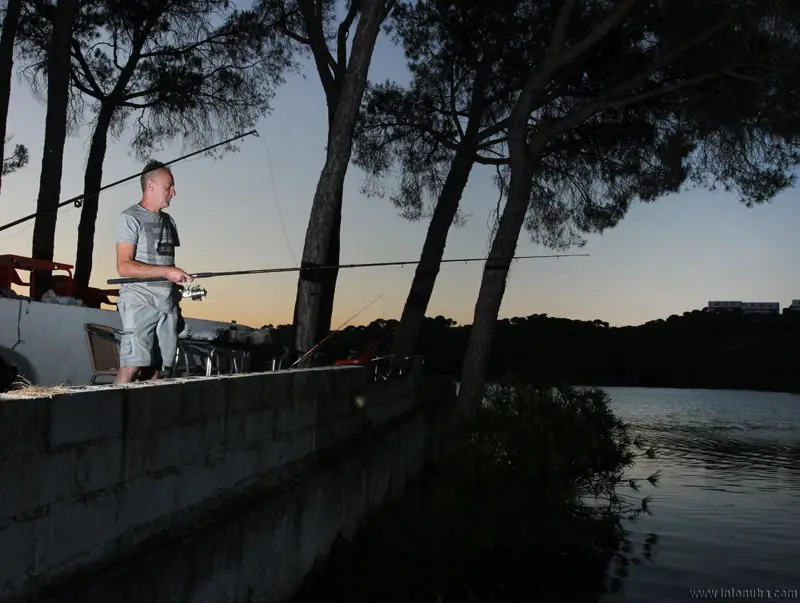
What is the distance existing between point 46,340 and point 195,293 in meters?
4.20

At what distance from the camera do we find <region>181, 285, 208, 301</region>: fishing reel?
5.53 metres

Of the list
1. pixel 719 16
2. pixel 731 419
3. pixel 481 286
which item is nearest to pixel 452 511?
pixel 481 286

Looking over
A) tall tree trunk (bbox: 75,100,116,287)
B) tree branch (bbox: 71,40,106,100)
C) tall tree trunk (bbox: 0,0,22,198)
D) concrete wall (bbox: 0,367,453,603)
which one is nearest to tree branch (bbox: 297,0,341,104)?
tall tree trunk (bbox: 0,0,22,198)

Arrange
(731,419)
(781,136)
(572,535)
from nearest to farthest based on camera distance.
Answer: (572,535)
(781,136)
(731,419)

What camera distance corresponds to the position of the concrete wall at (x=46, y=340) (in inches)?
352

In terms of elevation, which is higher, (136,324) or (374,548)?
(136,324)

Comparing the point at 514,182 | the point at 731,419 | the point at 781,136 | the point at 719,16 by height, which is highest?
the point at 719,16

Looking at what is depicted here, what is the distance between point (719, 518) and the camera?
15141 millimetres

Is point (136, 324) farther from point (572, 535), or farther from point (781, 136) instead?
point (781, 136)

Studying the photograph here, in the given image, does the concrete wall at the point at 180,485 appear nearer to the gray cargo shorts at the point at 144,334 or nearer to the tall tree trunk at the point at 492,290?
the gray cargo shorts at the point at 144,334

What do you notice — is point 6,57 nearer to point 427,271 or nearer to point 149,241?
point 427,271

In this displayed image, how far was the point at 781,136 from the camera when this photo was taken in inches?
555

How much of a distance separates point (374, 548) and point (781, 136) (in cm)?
861

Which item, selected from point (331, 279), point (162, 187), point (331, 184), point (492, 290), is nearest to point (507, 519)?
point (492, 290)
